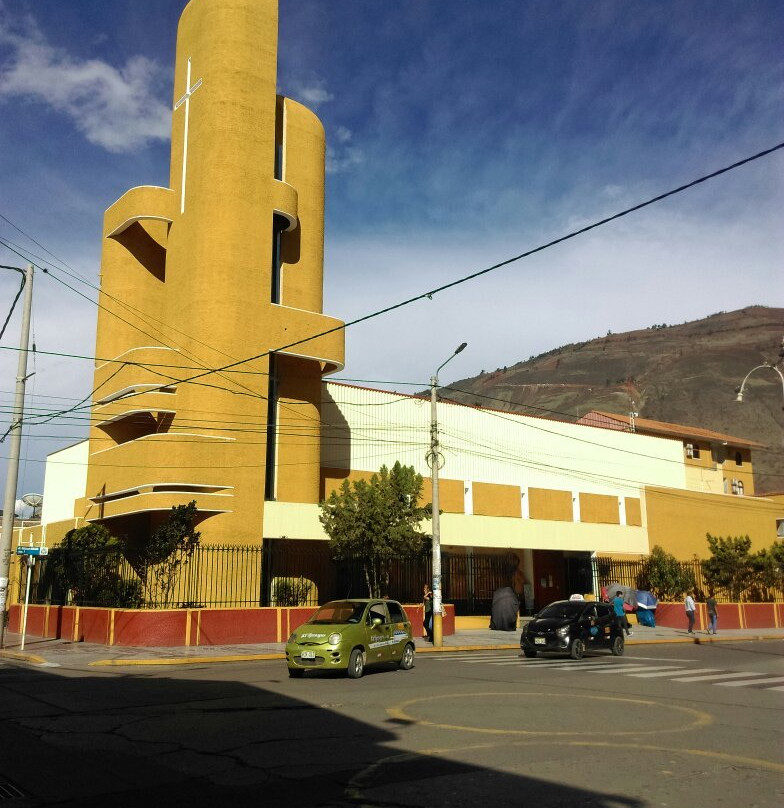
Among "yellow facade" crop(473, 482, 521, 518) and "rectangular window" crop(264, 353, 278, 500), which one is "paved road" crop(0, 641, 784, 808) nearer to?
"rectangular window" crop(264, 353, 278, 500)

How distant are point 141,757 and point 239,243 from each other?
25.0 meters

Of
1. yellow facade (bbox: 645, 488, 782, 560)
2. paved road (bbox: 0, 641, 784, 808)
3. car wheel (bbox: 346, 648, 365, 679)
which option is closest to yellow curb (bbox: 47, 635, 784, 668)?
paved road (bbox: 0, 641, 784, 808)

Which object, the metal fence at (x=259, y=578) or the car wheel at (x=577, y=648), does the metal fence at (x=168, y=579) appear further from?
the car wheel at (x=577, y=648)

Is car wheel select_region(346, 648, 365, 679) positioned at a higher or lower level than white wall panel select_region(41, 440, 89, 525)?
lower

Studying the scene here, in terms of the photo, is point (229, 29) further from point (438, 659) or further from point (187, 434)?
point (438, 659)

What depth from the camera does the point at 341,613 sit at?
17844 mm

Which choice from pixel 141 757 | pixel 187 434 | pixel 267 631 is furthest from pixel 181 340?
pixel 141 757

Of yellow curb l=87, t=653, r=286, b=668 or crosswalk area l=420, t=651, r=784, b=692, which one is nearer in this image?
crosswalk area l=420, t=651, r=784, b=692

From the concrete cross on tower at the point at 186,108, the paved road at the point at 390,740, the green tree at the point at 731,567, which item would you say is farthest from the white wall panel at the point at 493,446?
the paved road at the point at 390,740

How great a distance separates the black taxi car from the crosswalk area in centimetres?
35

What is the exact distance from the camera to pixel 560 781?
24.8 ft

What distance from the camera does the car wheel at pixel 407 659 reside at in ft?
62.2

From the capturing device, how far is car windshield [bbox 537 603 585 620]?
2306cm

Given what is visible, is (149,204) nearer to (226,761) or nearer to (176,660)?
(176,660)
